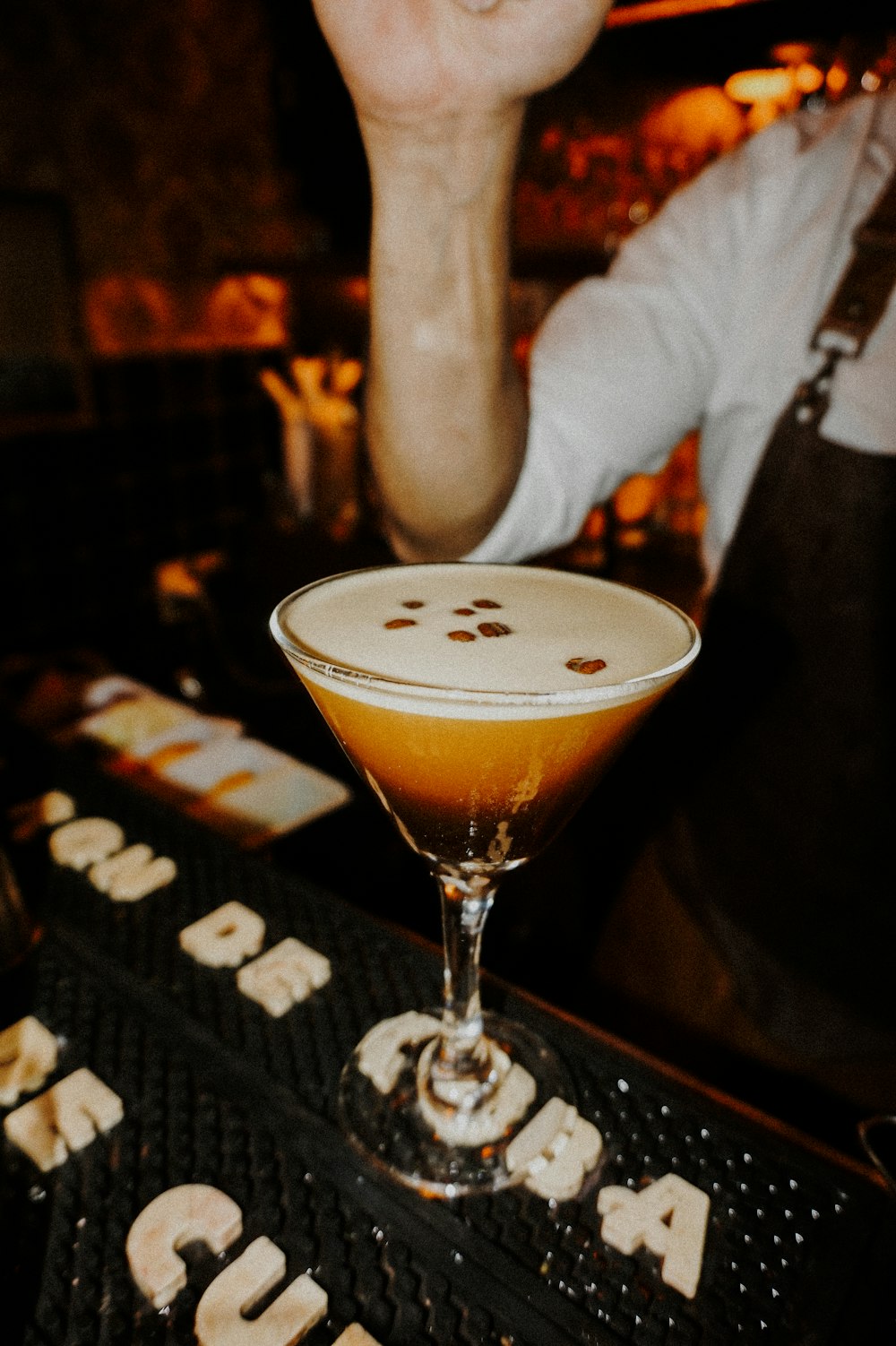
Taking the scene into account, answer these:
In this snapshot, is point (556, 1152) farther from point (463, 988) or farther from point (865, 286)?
point (865, 286)

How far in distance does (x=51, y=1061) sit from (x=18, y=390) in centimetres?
300

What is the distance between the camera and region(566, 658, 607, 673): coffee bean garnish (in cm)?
60

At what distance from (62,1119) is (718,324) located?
1390 mm

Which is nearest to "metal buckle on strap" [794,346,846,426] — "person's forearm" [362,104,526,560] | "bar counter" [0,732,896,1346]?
"person's forearm" [362,104,526,560]

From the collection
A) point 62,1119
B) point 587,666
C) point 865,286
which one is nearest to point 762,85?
point 865,286

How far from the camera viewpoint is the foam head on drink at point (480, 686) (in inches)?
22.6

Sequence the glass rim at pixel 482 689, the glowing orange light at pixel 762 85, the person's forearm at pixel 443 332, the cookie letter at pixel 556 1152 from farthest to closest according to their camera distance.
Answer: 1. the glowing orange light at pixel 762 85
2. the person's forearm at pixel 443 332
3. the cookie letter at pixel 556 1152
4. the glass rim at pixel 482 689

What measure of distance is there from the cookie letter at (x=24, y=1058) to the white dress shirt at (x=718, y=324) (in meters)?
0.87

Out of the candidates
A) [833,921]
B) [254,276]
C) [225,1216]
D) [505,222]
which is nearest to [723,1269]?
[225,1216]

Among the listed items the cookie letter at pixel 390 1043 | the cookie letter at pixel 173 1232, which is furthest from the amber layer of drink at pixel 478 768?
the cookie letter at pixel 173 1232

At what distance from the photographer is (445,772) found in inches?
25.4

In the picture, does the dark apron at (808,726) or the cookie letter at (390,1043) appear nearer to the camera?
the cookie letter at (390,1043)

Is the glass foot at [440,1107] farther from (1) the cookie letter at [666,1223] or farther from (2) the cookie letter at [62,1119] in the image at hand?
(2) the cookie letter at [62,1119]

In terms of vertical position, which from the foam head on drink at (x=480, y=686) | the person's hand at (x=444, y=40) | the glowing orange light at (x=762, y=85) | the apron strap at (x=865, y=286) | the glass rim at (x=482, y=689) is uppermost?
the glowing orange light at (x=762, y=85)
